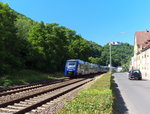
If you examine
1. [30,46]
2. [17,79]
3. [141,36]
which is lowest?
[17,79]

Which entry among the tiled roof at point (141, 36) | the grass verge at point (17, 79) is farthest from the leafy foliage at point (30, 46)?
the tiled roof at point (141, 36)

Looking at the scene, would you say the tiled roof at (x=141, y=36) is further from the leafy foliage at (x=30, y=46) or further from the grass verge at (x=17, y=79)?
the grass verge at (x=17, y=79)

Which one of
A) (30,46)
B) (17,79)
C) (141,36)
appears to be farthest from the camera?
(141,36)

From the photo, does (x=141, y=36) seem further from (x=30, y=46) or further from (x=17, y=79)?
(x=17, y=79)

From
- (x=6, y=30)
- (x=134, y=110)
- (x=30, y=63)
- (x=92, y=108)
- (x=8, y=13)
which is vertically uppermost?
(x=8, y=13)

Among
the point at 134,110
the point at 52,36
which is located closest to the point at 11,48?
the point at 52,36

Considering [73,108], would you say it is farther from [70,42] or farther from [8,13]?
[70,42]

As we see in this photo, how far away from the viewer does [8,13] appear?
27.4 meters

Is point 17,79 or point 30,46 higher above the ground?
point 30,46

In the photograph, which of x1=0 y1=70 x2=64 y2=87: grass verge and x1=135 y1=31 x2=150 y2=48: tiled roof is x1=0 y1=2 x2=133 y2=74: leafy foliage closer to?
x1=0 y1=70 x2=64 y2=87: grass verge

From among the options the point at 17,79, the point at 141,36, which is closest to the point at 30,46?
the point at 17,79

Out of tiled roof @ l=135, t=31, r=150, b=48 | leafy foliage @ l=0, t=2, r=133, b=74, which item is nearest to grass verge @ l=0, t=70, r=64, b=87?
leafy foliage @ l=0, t=2, r=133, b=74

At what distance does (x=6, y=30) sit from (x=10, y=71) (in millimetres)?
5471

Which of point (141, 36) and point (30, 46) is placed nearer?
point (30, 46)
